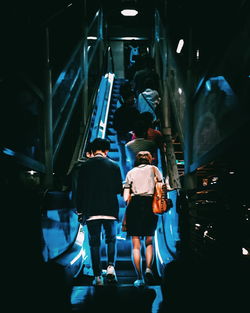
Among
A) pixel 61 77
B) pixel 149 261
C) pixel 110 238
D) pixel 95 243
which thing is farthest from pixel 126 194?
pixel 61 77

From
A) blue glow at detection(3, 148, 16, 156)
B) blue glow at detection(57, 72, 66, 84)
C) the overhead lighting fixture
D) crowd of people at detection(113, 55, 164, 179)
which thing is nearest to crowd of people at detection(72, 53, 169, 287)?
blue glow at detection(3, 148, 16, 156)

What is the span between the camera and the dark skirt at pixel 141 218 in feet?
14.0

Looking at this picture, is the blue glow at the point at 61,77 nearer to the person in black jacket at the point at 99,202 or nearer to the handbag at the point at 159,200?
the person in black jacket at the point at 99,202

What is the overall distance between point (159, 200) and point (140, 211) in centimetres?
28

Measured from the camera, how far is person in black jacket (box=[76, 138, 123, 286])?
163 inches

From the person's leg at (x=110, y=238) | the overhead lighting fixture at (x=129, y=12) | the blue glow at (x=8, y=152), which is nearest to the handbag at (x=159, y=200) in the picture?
the person's leg at (x=110, y=238)

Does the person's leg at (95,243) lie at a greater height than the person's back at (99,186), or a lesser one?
lesser

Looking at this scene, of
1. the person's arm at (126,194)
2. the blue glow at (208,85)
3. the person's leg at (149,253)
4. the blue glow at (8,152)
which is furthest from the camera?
the person's arm at (126,194)

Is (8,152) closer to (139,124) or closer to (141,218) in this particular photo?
(141,218)

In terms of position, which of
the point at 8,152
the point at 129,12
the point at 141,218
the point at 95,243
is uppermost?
the point at 129,12

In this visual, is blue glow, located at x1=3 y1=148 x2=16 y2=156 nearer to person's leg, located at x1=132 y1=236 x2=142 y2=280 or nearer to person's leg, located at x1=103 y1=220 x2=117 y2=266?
person's leg, located at x1=103 y1=220 x2=117 y2=266

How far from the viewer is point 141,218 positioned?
4.29 m

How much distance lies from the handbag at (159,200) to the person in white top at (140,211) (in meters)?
0.05

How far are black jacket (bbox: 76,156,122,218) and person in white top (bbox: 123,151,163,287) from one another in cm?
18
